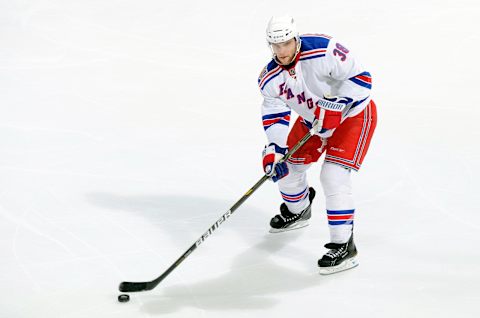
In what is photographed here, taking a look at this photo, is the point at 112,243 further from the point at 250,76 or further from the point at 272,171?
the point at 250,76

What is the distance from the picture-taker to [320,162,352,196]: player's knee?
4.04 meters

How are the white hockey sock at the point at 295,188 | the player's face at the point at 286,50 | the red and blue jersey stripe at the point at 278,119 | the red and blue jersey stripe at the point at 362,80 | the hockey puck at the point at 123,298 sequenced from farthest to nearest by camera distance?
A: the white hockey sock at the point at 295,188, the red and blue jersey stripe at the point at 278,119, the red and blue jersey stripe at the point at 362,80, the player's face at the point at 286,50, the hockey puck at the point at 123,298

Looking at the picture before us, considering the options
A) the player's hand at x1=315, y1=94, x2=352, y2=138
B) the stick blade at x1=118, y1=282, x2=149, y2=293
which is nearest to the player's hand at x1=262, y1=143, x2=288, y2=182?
the player's hand at x1=315, y1=94, x2=352, y2=138

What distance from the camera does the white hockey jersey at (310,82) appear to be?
3980 millimetres

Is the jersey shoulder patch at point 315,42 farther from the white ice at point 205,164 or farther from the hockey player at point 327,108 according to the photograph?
the white ice at point 205,164

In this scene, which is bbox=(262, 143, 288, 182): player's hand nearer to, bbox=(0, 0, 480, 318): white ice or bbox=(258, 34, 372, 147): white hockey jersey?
bbox=(258, 34, 372, 147): white hockey jersey

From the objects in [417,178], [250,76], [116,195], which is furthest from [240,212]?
[250,76]

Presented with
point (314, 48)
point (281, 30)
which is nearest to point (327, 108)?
point (314, 48)

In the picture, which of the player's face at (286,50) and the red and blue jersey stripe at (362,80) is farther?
the red and blue jersey stripe at (362,80)

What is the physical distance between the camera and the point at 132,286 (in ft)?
12.5

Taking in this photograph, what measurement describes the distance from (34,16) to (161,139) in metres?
2.80

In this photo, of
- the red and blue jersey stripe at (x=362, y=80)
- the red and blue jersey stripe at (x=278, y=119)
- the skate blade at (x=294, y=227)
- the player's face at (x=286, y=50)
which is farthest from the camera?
the skate blade at (x=294, y=227)

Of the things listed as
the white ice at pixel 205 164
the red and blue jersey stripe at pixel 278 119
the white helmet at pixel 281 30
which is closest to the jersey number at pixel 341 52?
the white helmet at pixel 281 30

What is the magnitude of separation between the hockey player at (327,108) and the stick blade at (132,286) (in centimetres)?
77
